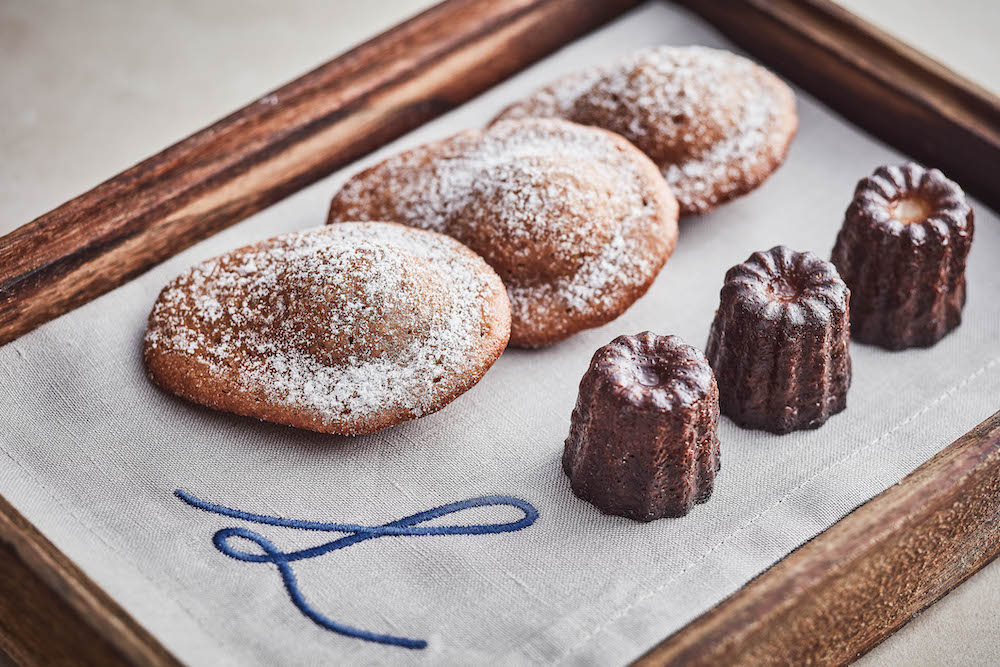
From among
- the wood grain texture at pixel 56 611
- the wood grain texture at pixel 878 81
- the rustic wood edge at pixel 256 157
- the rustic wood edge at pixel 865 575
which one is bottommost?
the rustic wood edge at pixel 865 575

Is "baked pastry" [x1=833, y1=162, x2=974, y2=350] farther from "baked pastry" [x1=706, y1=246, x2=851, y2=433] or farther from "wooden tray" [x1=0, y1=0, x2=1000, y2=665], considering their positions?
"wooden tray" [x1=0, y1=0, x2=1000, y2=665]

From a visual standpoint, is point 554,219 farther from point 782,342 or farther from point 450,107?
point 450,107

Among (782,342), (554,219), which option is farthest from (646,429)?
(554,219)

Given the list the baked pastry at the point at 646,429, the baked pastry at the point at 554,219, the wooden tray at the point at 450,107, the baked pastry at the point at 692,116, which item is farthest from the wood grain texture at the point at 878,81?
the baked pastry at the point at 646,429

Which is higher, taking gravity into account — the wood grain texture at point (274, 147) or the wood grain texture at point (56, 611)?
the wood grain texture at point (274, 147)

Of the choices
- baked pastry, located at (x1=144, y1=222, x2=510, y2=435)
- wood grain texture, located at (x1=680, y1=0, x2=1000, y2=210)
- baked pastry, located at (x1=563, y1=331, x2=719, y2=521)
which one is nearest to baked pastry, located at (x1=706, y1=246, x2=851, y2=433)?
baked pastry, located at (x1=563, y1=331, x2=719, y2=521)

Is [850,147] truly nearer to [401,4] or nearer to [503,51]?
[503,51]

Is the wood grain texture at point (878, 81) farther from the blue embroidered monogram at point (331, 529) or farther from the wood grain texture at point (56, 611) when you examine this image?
the wood grain texture at point (56, 611)
